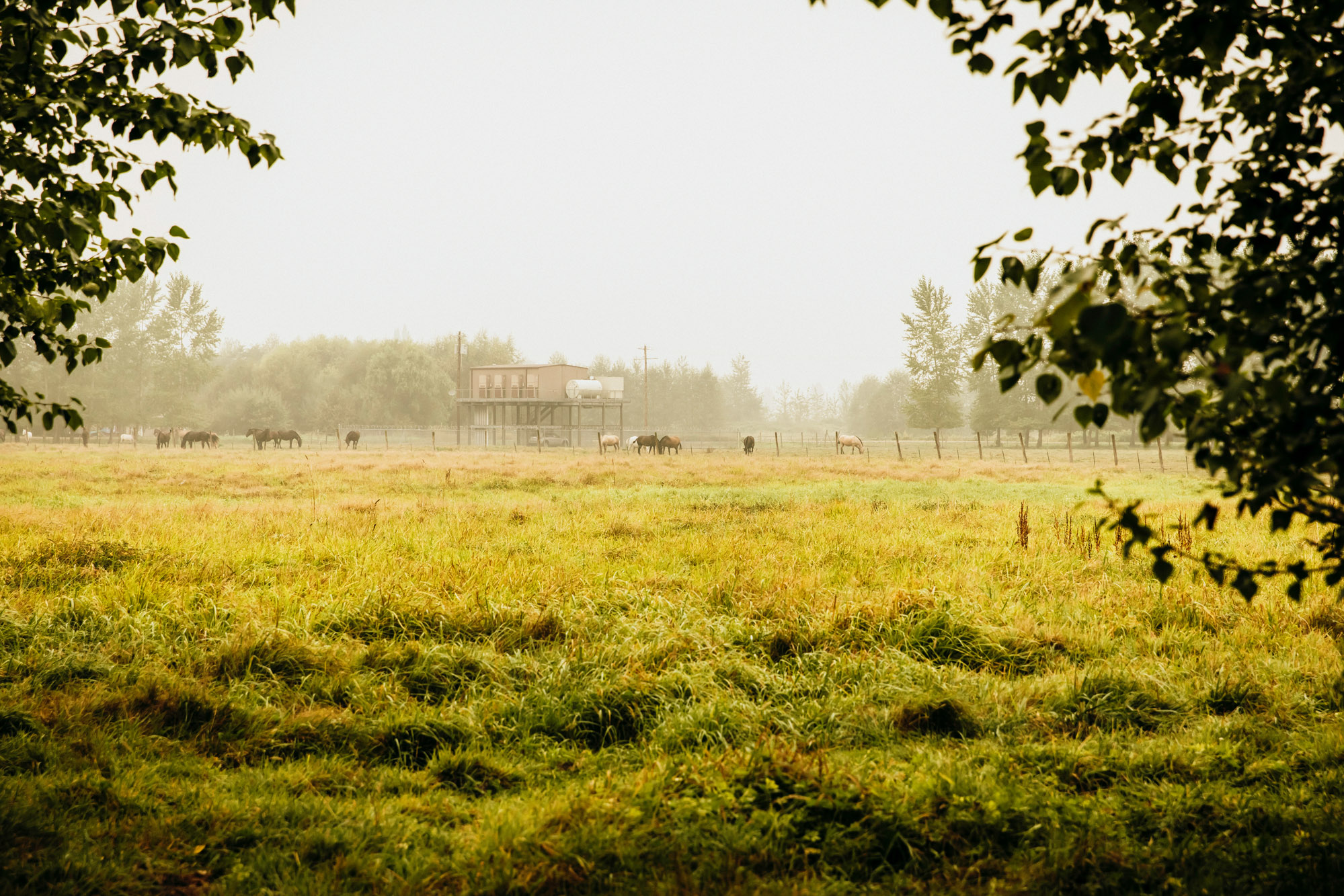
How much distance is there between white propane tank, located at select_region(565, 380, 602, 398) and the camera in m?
63.3

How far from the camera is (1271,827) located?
3779 millimetres

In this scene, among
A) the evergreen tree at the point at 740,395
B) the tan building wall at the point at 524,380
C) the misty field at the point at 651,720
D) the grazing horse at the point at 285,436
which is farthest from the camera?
the evergreen tree at the point at 740,395

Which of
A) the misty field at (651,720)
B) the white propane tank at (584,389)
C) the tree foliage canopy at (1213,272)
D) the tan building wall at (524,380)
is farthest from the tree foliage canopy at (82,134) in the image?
the tan building wall at (524,380)

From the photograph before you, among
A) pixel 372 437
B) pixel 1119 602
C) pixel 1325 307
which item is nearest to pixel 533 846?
pixel 1325 307

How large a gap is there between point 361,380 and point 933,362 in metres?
56.8

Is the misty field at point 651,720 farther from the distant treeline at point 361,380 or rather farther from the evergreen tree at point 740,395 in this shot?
the evergreen tree at point 740,395

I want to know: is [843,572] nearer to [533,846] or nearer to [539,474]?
[533,846]

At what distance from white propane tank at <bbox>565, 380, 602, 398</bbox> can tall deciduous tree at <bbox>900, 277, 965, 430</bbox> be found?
26.2 m

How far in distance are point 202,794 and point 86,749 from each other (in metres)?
0.95

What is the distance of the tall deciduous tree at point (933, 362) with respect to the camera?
68.6 m

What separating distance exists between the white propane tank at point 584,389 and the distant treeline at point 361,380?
82.6ft

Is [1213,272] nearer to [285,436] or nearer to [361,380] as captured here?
[285,436]

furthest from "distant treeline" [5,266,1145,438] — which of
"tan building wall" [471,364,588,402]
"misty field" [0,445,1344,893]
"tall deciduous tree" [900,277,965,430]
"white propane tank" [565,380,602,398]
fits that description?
"misty field" [0,445,1344,893]

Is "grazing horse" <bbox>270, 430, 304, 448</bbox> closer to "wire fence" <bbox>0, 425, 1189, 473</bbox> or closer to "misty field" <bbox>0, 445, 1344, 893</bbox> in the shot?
→ "wire fence" <bbox>0, 425, 1189, 473</bbox>
